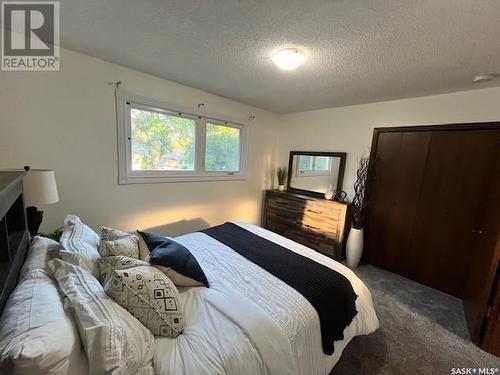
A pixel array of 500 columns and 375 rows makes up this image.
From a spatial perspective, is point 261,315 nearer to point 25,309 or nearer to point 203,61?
point 25,309

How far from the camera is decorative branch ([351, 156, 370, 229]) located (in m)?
2.96

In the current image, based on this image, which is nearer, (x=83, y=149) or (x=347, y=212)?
(x=83, y=149)

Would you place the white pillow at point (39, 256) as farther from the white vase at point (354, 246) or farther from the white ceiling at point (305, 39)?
the white vase at point (354, 246)

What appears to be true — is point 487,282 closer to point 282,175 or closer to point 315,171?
point 315,171

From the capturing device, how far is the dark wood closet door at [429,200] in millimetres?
2258

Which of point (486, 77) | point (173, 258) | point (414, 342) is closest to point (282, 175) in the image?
point (486, 77)

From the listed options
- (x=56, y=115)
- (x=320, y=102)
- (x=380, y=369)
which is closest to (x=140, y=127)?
(x=56, y=115)

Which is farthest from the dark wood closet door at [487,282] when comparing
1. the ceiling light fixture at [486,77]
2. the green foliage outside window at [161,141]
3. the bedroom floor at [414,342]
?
the green foliage outside window at [161,141]

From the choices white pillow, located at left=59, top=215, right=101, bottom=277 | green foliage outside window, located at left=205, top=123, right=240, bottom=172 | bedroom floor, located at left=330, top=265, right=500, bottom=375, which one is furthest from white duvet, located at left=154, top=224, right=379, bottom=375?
green foliage outside window, located at left=205, top=123, right=240, bottom=172

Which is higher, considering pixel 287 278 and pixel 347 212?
pixel 347 212

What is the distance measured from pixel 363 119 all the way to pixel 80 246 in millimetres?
3430

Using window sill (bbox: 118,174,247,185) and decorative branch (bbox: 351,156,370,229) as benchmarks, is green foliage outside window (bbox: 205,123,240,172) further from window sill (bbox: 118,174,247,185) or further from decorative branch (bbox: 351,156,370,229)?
decorative branch (bbox: 351,156,370,229)

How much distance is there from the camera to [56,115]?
6.18 feet

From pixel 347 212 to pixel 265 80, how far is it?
2.04 meters
